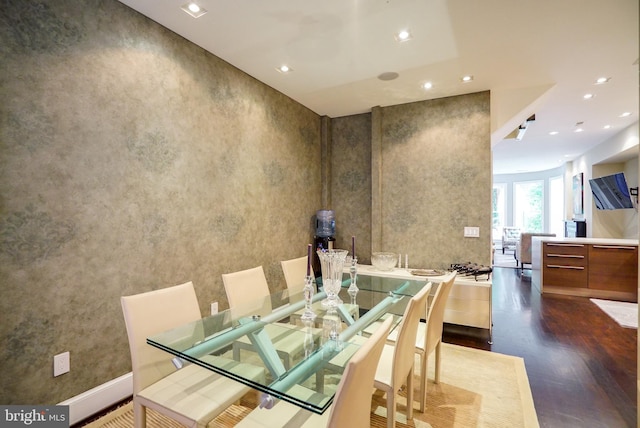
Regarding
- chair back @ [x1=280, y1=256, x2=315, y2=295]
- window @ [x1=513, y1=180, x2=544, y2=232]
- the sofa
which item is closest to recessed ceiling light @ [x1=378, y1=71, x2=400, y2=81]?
chair back @ [x1=280, y1=256, x2=315, y2=295]

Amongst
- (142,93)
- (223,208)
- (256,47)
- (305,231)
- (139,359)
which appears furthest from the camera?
(305,231)

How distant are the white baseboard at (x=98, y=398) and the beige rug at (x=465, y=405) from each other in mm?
108

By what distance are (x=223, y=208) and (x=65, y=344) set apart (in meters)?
1.55

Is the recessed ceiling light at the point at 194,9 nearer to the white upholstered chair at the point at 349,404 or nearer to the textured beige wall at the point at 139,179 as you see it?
the textured beige wall at the point at 139,179

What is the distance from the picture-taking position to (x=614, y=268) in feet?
15.8

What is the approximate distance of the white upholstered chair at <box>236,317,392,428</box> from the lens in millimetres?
1004

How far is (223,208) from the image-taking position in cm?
306

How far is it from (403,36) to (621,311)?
470 centimetres

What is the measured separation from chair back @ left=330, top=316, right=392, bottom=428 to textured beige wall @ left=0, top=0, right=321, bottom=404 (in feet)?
6.17

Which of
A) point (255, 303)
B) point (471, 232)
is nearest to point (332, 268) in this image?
point (255, 303)

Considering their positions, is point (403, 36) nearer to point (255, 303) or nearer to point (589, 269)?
point (255, 303)

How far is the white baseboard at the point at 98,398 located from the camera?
1979 millimetres

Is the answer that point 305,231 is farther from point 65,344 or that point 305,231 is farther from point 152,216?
point 65,344

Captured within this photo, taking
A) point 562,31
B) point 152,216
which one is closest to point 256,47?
point 152,216
